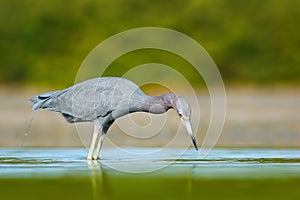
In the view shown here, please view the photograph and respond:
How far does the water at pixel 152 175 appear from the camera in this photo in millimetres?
10414

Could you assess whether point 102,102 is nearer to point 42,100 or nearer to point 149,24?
point 42,100

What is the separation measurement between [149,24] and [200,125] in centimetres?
1031

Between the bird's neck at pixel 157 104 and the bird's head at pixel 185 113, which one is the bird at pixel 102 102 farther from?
the bird's head at pixel 185 113

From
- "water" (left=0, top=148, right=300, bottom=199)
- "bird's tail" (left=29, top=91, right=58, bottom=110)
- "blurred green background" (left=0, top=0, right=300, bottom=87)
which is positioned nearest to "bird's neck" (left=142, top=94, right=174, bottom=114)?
"water" (left=0, top=148, right=300, bottom=199)

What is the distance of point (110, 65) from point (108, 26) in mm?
3135

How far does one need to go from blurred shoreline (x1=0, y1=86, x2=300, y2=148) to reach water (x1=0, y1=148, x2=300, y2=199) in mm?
2708

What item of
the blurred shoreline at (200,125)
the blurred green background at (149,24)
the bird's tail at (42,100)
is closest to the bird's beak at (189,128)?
the bird's tail at (42,100)

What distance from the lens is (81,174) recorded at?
39.8 ft

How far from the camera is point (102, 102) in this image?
14.7 m

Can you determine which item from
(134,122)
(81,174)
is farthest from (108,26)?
(81,174)

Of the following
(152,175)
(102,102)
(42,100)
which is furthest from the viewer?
(42,100)

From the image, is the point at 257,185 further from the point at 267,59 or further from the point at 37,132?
the point at 267,59

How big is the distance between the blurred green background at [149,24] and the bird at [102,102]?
16.3m

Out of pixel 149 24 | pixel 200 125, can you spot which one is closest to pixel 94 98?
pixel 200 125
